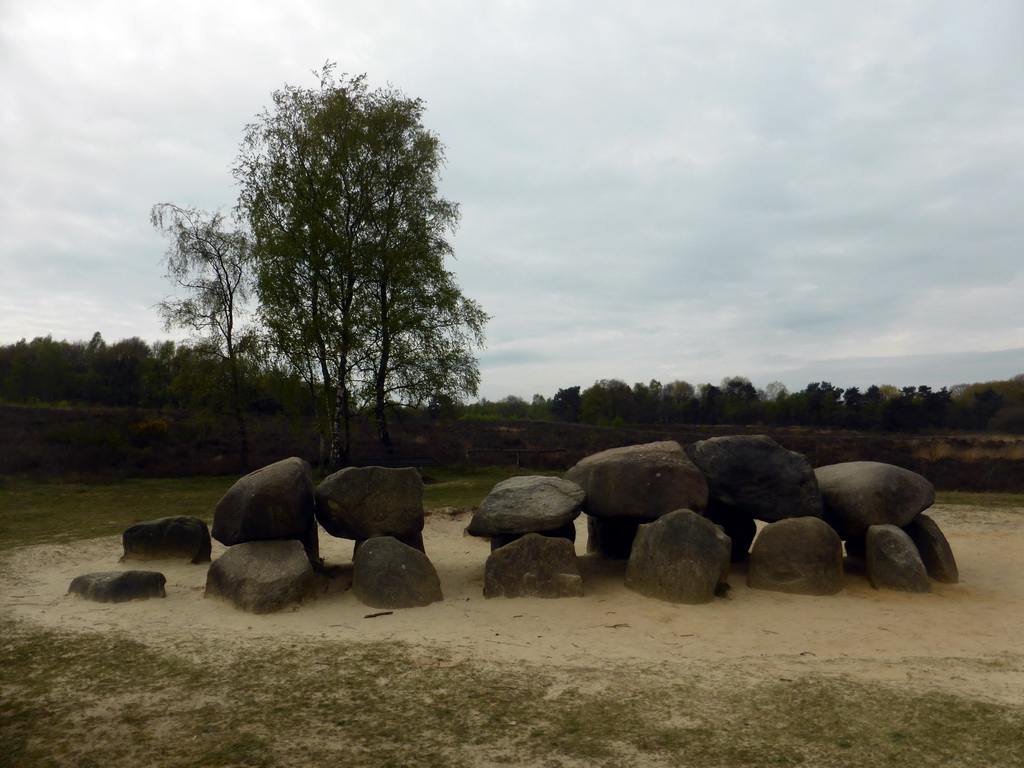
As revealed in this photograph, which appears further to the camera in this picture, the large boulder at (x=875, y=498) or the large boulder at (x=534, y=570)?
the large boulder at (x=875, y=498)

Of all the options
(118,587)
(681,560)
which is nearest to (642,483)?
(681,560)

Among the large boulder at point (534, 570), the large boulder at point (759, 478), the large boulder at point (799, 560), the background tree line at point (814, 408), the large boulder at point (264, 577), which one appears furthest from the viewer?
the background tree line at point (814, 408)

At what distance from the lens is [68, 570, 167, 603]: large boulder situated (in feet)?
25.0

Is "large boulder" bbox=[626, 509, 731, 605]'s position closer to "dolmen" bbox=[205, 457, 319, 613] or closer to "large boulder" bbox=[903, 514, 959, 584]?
"large boulder" bbox=[903, 514, 959, 584]

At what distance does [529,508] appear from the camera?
837 cm

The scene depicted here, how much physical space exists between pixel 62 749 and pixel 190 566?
225 inches

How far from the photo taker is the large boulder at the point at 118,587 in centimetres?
761

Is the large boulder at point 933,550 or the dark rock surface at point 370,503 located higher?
the dark rock surface at point 370,503

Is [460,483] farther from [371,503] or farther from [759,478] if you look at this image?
[759,478]

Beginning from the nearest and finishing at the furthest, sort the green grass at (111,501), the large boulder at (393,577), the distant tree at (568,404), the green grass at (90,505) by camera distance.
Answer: the large boulder at (393,577) → the green grass at (90,505) → the green grass at (111,501) → the distant tree at (568,404)

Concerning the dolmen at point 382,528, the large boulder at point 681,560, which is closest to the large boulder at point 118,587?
the dolmen at point 382,528

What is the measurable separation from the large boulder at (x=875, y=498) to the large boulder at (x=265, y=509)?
6766 millimetres

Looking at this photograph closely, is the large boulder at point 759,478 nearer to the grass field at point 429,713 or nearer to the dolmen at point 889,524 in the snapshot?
the dolmen at point 889,524

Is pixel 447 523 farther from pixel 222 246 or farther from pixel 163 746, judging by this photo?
pixel 222 246
